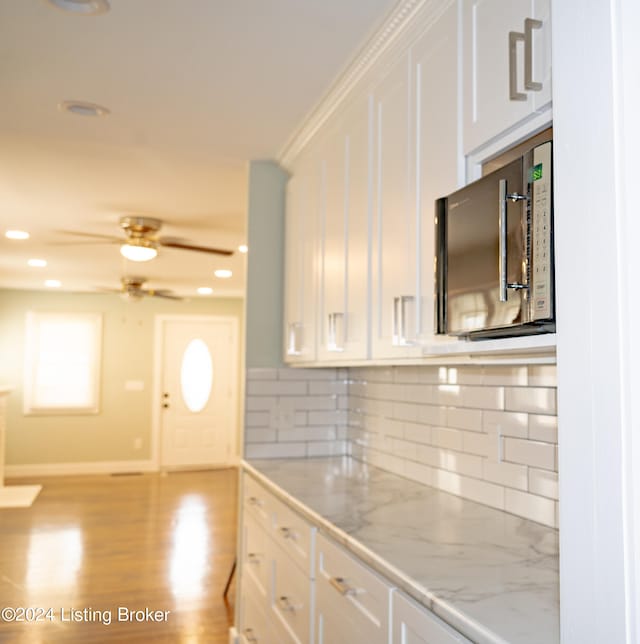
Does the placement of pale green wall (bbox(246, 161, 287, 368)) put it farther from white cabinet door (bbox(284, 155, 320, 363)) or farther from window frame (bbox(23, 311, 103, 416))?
window frame (bbox(23, 311, 103, 416))

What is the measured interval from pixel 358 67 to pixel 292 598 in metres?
1.89

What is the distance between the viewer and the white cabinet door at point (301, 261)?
317 cm

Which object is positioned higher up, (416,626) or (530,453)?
(530,453)

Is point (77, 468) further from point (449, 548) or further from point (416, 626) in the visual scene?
point (416, 626)

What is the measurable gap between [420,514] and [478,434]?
1.36 feet

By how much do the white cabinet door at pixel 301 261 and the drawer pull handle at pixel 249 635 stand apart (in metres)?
1.24

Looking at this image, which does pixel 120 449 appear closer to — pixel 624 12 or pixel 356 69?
pixel 356 69

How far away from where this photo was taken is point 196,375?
32.5ft

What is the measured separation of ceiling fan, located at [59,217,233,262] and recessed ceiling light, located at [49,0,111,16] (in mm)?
2713

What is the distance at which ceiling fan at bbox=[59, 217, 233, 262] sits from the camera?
4.90 m

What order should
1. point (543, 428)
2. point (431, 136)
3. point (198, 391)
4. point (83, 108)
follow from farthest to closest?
point (198, 391) → point (83, 108) → point (543, 428) → point (431, 136)

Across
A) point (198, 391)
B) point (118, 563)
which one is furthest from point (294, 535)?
point (198, 391)

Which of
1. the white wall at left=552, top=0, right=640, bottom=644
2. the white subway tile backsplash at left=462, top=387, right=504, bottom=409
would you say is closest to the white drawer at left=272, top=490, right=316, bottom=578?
the white subway tile backsplash at left=462, top=387, right=504, bottom=409

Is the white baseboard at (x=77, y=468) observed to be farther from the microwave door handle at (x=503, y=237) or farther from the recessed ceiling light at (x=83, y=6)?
the microwave door handle at (x=503, y=237)
